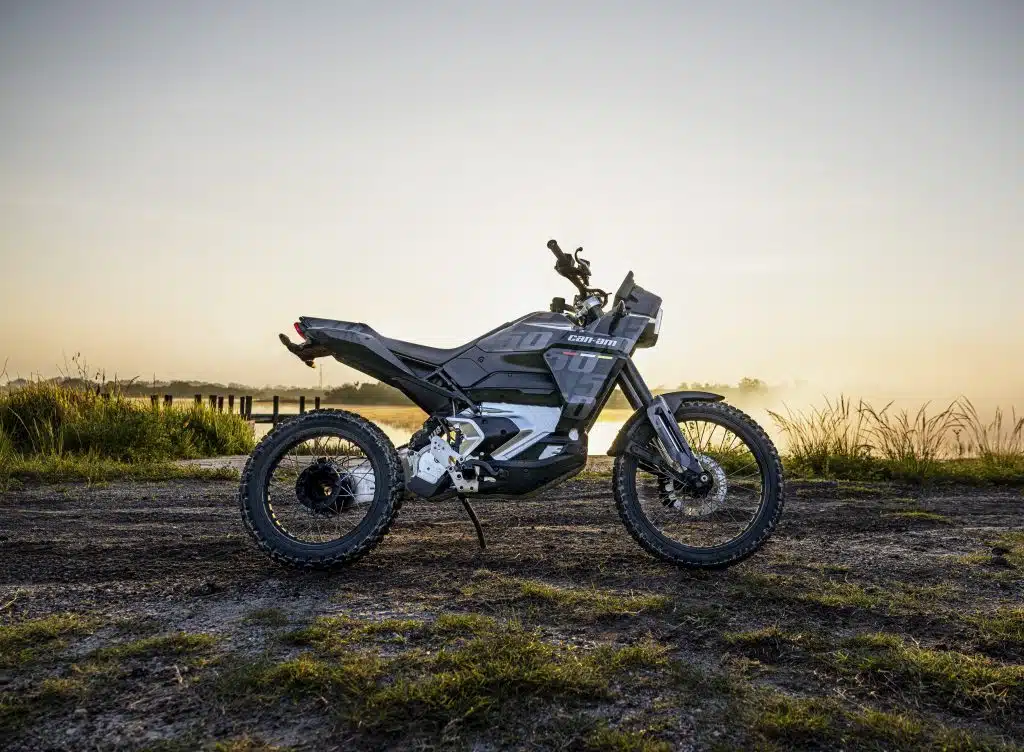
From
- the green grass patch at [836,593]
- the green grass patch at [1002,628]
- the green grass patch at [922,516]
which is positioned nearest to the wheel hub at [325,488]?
the green grass patch at [836,593]

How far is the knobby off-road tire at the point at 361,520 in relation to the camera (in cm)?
379

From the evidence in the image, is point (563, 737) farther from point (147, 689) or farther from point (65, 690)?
point (65, 690)

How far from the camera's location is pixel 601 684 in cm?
234

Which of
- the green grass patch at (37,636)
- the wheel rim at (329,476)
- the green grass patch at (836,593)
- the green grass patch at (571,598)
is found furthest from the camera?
the wheel rim at (329,476)

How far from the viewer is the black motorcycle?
395 centimetres

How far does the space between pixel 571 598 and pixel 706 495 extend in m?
1.18

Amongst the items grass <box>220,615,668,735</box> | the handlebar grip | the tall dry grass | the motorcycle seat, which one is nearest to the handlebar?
the handlebar grip

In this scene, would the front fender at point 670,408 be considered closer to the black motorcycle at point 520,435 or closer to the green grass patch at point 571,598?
the black motorcycle at point 520,435

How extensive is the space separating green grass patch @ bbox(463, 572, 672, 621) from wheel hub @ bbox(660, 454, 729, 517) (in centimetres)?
82

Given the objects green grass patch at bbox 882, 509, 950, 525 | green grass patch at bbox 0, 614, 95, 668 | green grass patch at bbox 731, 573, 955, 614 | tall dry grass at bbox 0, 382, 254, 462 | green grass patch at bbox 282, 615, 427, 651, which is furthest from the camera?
tall dry grass at bbox 0, 382, 254, 462

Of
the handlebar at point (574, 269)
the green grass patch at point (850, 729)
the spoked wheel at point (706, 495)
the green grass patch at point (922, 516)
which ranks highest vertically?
the handlebar at point (574, 269)

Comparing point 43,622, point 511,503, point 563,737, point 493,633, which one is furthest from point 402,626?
point 511,503

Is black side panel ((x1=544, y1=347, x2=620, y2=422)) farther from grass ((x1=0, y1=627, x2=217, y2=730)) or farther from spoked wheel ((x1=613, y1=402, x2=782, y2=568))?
grass ((x1=0, y1=627, x2=217, y2=730))

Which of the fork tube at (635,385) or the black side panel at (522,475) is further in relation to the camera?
the fork tube at (635,385)
